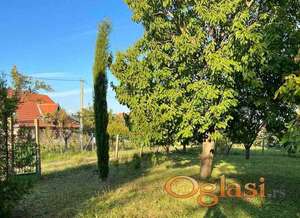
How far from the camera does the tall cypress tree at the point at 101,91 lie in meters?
13.3

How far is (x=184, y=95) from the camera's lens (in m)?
10.2

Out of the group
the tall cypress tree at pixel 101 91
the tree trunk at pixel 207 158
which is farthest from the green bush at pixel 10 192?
the tree trunk at pixel 207 158

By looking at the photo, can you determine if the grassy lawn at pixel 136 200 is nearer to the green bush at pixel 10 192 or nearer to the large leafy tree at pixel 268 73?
the green bush at pixel 10 192

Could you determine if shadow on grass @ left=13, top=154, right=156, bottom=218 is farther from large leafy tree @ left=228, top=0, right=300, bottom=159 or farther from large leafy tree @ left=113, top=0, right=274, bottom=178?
large leafy tree @ left=228, top=0, right=300, bottom=159

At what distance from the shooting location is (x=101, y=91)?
13.5 metres

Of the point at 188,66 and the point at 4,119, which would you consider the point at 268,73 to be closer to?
the point at 188,66

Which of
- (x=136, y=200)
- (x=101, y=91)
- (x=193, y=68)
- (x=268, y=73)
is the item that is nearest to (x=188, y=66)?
(x=193, y=68)

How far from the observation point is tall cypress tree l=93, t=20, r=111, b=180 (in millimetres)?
13258

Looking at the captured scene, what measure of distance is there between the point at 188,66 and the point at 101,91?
13.5 feet

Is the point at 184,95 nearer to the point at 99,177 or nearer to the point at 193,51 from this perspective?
the point at 193,51

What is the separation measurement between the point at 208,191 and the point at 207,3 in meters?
4.35

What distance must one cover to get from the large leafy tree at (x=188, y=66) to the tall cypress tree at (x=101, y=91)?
5.23 ft

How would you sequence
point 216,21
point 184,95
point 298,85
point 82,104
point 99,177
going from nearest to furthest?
1. point 298,85
2. point 216,21
3. point 184,95
4. point 99,177
5. point 82,104

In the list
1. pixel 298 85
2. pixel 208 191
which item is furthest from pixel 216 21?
pixel 298 85
